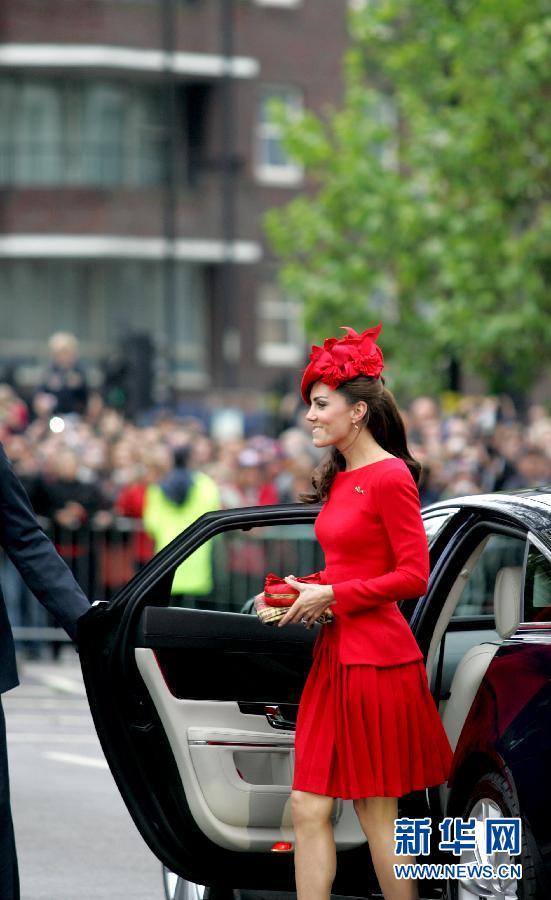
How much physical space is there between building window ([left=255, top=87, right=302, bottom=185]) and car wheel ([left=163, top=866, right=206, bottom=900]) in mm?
37600

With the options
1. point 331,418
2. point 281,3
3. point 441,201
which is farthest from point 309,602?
point 281,3

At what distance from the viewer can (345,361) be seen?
5641 mm

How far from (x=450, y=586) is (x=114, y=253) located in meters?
36.7

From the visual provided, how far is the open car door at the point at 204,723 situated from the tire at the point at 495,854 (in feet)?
1.30

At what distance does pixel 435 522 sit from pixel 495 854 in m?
1.39

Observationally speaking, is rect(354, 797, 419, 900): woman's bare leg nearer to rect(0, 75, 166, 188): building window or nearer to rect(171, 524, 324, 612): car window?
rect(171, 524, 324, 612): car window

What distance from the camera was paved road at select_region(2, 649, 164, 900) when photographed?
7.80 m

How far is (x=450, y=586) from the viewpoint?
6020 millimetres

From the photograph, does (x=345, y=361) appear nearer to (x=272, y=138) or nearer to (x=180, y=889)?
(x=180, y=889)

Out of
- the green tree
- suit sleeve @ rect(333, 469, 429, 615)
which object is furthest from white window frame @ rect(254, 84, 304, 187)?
suit sleeve @ rect(333, 469, 429, 615)

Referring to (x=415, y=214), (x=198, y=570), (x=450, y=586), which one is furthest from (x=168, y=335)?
(x=450, y=586)

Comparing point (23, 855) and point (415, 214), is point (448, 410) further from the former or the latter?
point (23, 855)

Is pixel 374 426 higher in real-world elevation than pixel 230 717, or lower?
higher

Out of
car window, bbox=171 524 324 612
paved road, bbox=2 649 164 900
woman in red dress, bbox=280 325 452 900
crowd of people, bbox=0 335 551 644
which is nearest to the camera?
woman in red dress, bbox=280 325 452 900
